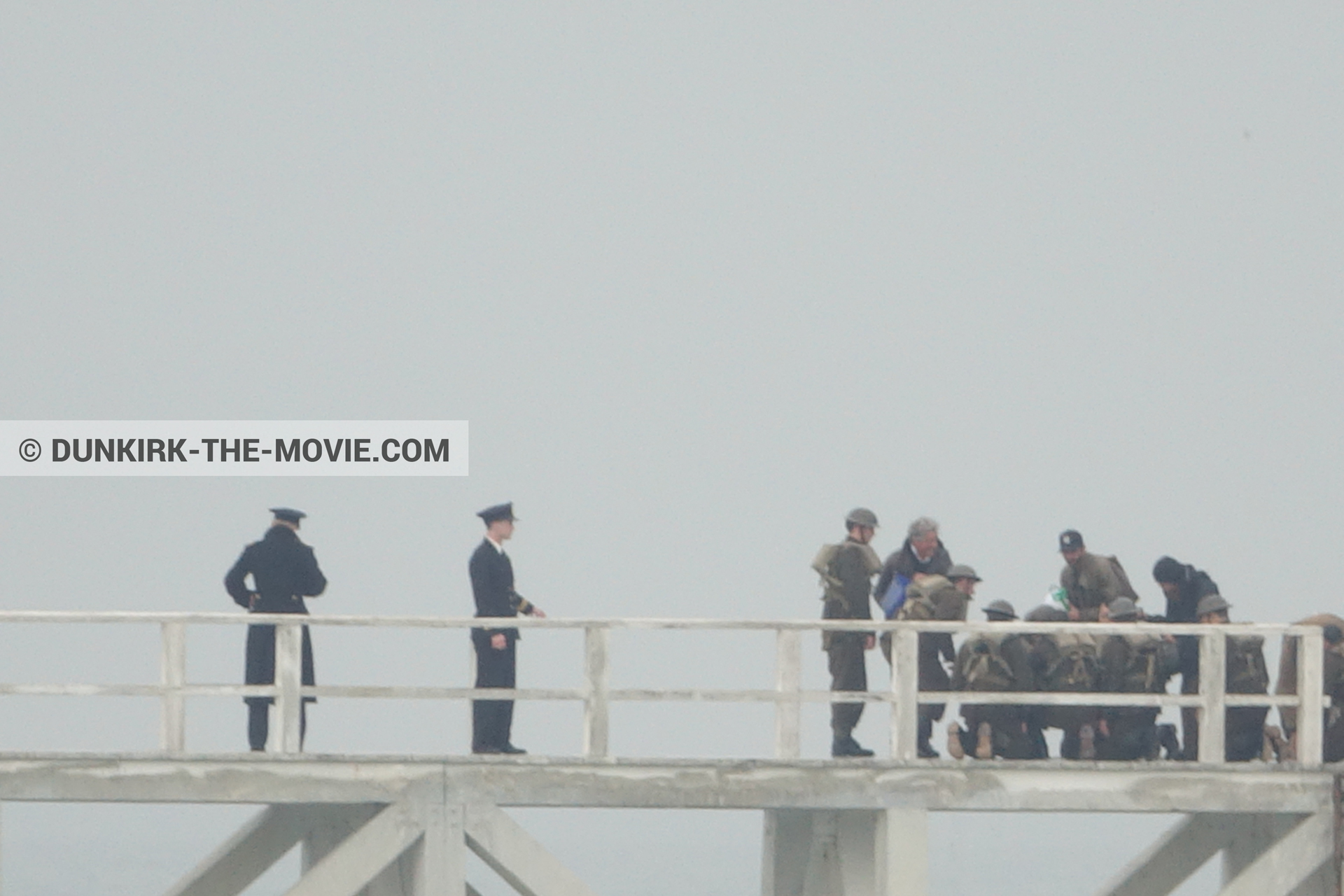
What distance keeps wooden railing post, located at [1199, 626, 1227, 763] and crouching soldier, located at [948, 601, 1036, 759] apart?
1.27 meters

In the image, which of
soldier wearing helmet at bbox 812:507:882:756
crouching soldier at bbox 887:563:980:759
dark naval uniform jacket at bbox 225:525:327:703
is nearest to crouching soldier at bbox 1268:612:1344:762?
crouching soldier at bbox 887:563:980:759

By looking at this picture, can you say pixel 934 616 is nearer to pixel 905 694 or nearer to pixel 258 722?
pixel 905 694

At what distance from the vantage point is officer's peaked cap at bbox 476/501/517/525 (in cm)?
1914

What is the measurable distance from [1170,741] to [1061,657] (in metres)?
1.35

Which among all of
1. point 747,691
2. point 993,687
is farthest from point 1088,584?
point 747,691

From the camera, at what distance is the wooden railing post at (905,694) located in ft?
63.4

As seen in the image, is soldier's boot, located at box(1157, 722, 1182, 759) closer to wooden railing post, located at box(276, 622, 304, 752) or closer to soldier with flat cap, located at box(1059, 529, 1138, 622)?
soldier with flat cap, located at box(1059, 529, 1138, 622)

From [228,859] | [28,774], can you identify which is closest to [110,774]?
[28,774]

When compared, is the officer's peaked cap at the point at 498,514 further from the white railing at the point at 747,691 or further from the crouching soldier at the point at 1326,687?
the crouching soldier at the point at 1326,687

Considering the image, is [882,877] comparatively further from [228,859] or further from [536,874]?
[228,859]

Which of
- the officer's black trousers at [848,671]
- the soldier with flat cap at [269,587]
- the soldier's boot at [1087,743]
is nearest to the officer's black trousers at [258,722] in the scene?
the soldier with flat cap at [269,587]

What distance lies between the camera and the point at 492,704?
1950cm

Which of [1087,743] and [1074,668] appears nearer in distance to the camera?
[1074,668]

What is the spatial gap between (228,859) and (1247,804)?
773 centimetres
